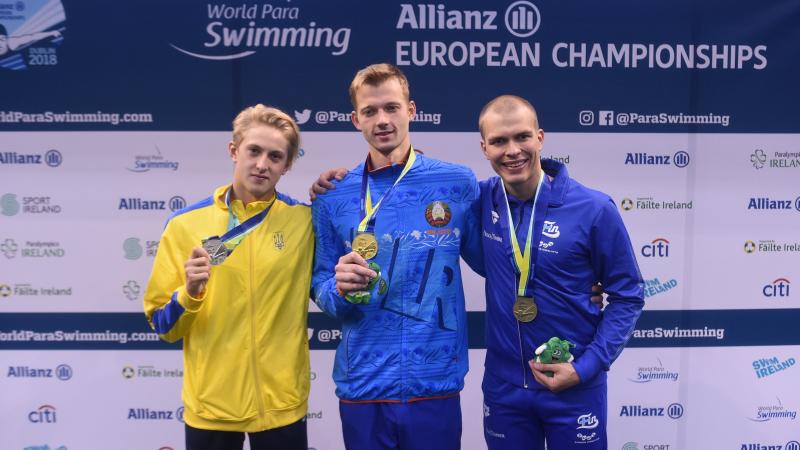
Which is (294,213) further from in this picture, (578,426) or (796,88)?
(796,88)

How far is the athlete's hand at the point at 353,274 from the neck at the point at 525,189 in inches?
24.6

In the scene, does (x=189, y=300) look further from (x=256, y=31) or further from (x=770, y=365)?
(x=770, y=365)

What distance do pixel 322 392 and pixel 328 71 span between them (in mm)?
1798

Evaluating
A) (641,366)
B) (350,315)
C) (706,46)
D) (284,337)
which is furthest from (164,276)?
(706,46)

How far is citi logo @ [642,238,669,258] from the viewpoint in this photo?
11.0 feet

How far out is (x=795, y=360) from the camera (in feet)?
11.3

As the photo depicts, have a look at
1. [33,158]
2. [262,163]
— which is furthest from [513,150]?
[33,158]

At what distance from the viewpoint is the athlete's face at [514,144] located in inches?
84.0

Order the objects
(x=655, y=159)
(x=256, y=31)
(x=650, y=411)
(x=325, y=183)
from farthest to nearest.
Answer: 1. (x=650, y=411)
2. (x=655, y=159)
3. (x=256, y=31)
4. (x=325, y=183)

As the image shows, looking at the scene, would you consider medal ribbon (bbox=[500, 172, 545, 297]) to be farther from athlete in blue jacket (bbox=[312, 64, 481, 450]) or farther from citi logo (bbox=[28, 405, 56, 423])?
citi logo (bbox=[28, 405, 56, 423])

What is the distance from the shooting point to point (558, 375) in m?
2.06

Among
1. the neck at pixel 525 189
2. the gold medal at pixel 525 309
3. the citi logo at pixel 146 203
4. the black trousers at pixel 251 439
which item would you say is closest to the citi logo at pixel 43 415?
the citi logo at pixel 146 203

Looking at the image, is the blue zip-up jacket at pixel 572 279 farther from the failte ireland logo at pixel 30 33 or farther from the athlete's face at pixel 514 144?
the failte ireland logo at pixel 30 33

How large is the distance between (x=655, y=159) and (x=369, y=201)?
6.30 ft
